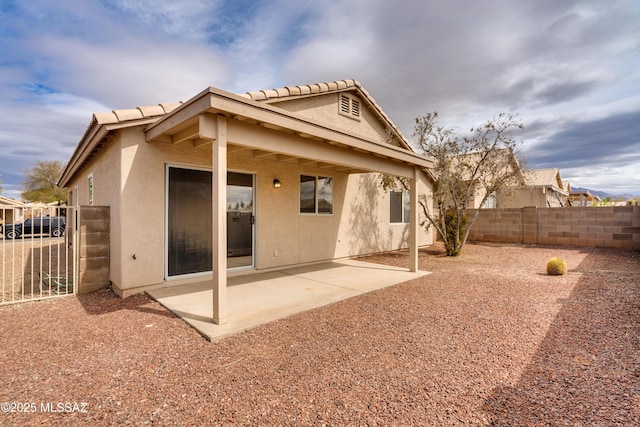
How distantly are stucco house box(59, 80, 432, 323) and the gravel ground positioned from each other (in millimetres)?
992

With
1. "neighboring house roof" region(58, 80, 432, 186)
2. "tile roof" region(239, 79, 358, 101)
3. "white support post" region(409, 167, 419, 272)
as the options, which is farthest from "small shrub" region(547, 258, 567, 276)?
"tile roof" region(239, 79, 358, 101)

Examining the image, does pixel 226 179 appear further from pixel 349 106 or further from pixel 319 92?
pixel 349 106

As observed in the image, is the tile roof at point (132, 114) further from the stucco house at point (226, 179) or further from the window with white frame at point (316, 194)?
the window with white frame at point (316, 194)

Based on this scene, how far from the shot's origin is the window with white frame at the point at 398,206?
1181 cm

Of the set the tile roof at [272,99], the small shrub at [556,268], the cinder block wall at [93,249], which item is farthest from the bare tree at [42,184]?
the small shrub at [556,268]

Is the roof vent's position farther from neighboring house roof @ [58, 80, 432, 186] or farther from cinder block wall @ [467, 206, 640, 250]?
cinder block wall @ [467, 206, 640, 250]

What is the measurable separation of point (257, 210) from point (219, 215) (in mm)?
3299

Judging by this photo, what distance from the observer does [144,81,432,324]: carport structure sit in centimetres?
401

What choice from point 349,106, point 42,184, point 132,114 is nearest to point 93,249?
point 132,114

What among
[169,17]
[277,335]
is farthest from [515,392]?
[169,17]

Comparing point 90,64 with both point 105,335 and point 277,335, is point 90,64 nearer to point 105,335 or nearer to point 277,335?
point 105,335

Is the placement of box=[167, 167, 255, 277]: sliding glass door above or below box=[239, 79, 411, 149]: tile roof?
below

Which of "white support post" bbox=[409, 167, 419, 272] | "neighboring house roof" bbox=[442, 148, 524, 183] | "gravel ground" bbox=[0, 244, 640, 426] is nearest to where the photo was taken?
"gravel ground" bbox=[0, 244, 640, 426]

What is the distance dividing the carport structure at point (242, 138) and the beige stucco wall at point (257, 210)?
6.2 inches
